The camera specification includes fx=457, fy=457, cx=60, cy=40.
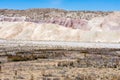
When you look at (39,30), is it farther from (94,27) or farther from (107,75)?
(107,75)

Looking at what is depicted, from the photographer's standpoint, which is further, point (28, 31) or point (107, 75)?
point (28, 31)

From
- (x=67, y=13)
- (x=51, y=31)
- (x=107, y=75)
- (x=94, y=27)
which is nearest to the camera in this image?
(x=107, y=75)

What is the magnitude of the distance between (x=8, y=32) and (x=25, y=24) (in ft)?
18.8

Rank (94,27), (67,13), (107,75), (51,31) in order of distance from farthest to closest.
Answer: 1. (67,13)
2. (94,27)
3. (51,31)
4. (107,75)

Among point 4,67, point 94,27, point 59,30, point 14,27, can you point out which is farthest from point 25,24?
point 4,67

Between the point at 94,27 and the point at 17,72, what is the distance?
7793 cm

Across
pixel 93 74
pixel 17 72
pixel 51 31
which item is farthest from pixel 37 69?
pixel 51 31

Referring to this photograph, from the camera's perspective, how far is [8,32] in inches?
3967

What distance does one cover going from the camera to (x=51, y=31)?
325 feet

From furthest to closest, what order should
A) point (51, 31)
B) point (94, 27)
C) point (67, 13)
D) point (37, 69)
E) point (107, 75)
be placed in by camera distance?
point (67, 13) < point (94, 27) < point (51, 31) < point (37, 69) < point (107, 75)

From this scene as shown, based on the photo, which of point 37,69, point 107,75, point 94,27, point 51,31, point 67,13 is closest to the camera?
point 107,75

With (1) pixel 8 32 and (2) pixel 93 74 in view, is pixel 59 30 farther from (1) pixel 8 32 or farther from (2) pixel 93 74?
(2) pixel 93 74

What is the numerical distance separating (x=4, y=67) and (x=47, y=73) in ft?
18.4

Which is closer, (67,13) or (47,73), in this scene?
(47,73)
